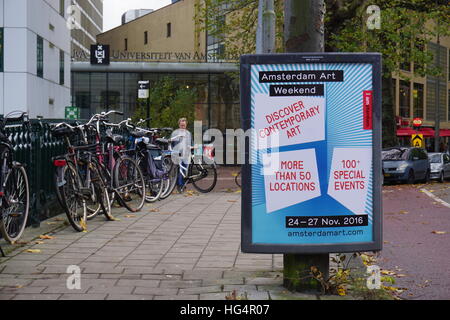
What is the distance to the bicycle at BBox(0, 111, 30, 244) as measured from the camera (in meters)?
7.43

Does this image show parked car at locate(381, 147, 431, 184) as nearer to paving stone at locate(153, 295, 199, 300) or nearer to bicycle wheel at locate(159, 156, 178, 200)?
bicycle wheel at locate(159, 156, 178, 200)

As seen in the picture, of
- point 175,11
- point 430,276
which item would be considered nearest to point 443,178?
point 430,276

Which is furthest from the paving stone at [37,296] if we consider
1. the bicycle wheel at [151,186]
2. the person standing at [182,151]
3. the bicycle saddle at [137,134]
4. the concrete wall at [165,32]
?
the concrete wall at [165,32]

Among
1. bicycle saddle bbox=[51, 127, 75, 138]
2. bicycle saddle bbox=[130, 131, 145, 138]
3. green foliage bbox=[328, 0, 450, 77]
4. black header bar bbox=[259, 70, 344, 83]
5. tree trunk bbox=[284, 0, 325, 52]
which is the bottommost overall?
bicycle saddle bbox=[51, 127, 75, 138]

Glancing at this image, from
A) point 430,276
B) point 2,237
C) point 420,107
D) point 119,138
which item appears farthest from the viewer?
point 420,107

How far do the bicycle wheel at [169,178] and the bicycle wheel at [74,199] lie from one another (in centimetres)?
476

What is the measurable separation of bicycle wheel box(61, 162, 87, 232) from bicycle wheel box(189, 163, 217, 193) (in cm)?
735

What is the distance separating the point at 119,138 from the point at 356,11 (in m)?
16.3

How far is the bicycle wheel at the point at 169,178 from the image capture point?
556 inches

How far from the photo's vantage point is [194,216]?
11094mm

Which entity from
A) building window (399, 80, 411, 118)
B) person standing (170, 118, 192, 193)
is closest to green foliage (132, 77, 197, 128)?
person standing (170, 118, 192, 193)

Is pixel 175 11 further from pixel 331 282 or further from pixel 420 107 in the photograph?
pixel 331 282

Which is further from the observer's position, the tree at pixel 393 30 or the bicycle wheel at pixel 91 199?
the tree at pixel 393 30

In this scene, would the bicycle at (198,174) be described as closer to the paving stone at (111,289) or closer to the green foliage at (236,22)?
the paving stone at (111,289)
